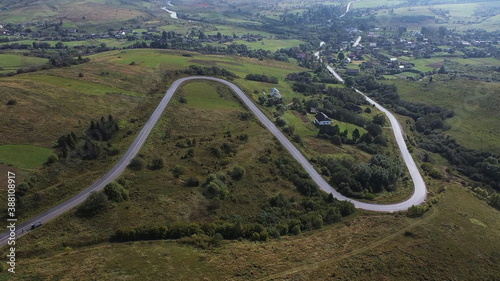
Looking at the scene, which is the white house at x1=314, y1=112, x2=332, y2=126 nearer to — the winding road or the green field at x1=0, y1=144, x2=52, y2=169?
the winding road

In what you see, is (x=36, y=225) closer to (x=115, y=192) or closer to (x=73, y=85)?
(x=115, y=192)

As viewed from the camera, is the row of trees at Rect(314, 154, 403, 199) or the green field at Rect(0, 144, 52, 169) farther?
the row of trees at Rect(314, 154, 403, 199)

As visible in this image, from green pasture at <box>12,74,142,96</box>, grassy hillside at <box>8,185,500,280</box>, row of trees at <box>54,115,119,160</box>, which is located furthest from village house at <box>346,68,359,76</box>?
row of trees at <box>54,115,119,160</box>

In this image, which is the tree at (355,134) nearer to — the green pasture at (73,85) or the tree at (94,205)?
the green pasture at (73,85)

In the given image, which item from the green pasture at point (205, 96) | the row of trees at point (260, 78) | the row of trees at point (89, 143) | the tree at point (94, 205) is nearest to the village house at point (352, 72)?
the row of trees at point (260, 78)

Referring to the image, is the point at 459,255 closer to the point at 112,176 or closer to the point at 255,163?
the point at 255,163

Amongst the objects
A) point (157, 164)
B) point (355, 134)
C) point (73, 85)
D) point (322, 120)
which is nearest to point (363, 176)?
point (355, 134)
